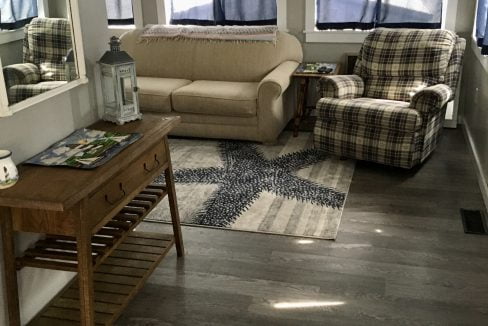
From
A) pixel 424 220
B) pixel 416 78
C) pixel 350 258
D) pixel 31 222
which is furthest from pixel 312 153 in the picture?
pixel 31 222

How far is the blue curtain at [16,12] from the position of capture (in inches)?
81.9

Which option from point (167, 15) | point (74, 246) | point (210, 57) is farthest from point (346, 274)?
point (167, 15)

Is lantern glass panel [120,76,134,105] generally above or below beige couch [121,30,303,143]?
above

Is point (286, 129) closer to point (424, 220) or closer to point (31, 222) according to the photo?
point (424, 220)

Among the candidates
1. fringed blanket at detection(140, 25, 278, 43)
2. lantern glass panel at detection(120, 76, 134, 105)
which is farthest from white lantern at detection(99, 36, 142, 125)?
fringed blanket at detection(140, 25, 278, 43)

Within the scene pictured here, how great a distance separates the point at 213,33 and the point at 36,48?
3.04 m

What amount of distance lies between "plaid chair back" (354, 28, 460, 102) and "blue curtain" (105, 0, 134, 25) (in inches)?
94.7

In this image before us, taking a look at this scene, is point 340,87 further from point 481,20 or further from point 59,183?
point 59,183

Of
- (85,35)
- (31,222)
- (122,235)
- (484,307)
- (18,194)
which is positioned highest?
(85,35)

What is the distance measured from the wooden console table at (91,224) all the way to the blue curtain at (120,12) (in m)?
3.24

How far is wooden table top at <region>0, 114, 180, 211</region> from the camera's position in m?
1.87

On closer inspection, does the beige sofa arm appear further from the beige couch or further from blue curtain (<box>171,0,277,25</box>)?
blue curtain (<box>171,0,277,25</box>)

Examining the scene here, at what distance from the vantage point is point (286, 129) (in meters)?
5.09

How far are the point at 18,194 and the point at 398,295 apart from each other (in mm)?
1703
